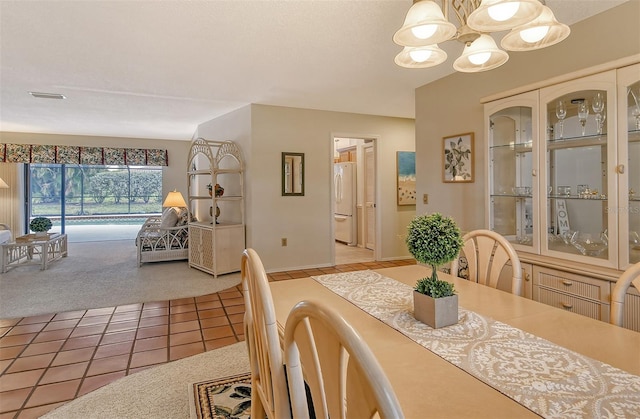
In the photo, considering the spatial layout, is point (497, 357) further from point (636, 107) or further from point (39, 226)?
point (39, 226)

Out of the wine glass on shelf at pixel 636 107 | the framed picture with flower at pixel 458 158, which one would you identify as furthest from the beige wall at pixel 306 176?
the wine glass on shelf at pixel 636 107

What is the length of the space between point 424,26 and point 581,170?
1579 mm

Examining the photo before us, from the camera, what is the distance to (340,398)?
0.63 meters

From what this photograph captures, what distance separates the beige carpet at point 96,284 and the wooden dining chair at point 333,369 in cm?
339

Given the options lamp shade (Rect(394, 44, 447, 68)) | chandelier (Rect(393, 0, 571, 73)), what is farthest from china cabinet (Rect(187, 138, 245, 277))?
chandelier (Rect(393, 0, 571, 73))

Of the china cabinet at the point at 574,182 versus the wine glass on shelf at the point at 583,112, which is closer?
the china cabinet at the point at 574,182

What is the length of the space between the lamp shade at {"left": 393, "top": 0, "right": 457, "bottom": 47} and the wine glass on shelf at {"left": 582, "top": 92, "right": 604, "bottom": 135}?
1.25 meters

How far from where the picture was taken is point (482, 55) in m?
1.62

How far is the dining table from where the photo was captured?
77 centimetres

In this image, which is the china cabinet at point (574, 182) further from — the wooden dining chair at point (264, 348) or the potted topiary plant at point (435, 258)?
the wooden dining chair at point (264, 348)

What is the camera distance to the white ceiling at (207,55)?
2244mm

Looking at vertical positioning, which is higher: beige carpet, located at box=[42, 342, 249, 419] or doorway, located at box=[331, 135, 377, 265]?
doorway, located at box=[331, 135, 377, 265]

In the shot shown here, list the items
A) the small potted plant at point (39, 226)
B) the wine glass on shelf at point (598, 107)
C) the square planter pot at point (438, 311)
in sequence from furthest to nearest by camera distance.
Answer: the small potted plant at point (39, 226)
the wine glass on shelf at point (598, 107)
the square planter pot at point (438, 311)

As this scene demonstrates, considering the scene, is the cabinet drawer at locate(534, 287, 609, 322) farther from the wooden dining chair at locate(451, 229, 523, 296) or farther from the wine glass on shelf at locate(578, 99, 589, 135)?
the wine glass on shelf at locate(578, 99, 589, 135)
